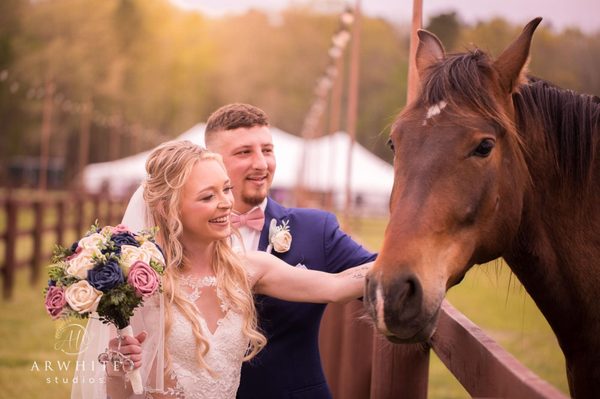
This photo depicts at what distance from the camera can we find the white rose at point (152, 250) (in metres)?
3.13

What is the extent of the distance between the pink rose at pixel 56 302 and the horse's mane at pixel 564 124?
2.07 m

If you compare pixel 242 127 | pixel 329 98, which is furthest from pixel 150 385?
pixel 329 98

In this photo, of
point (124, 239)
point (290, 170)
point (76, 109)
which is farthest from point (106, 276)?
point (290, 170)

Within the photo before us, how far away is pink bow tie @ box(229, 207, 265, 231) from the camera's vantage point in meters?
4.06

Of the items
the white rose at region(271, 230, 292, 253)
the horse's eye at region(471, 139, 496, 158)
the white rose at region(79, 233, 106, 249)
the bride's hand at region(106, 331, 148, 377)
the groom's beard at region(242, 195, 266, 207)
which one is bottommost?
the bride's hand at region(106, 331, 148, 377)

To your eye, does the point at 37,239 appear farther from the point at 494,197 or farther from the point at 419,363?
the point at 494,197

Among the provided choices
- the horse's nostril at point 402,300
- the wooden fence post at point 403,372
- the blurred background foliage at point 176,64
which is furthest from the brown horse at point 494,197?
the blurred background foliage at point 176,64

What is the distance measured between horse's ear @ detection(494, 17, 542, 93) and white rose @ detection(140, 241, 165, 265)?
5.32 ft

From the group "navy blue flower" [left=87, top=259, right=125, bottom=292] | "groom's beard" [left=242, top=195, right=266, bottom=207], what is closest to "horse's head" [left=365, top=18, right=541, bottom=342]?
"navy blue flower" [left=87, top=259, right=125, bottom=292]

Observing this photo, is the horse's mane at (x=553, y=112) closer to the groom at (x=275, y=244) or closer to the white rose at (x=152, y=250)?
the groom at (x=275, y=244)

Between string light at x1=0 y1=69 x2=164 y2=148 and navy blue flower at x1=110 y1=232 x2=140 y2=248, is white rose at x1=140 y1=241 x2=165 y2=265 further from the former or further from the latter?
string light at x1=0 y1=69 x2=164 y2=148

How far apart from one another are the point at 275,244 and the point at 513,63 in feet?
4.81

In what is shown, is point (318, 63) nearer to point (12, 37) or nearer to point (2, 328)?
point (12, 37)

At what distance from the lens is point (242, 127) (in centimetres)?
427
